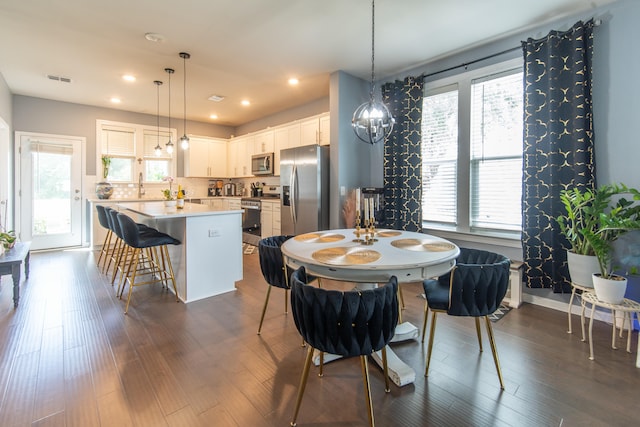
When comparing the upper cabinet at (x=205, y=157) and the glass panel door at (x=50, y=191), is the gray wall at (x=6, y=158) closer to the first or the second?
the glass panel door at (x=50, y=191)

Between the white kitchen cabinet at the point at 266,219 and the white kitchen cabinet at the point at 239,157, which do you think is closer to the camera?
the white kitchen cabinet at the point at 266,219

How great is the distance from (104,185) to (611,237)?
7.57 meters

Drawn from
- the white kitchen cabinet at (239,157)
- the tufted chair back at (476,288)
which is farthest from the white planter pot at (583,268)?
the white kitchen cabinet at (239,157)

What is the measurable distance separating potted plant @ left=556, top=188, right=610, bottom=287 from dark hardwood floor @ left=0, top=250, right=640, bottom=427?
53 cm

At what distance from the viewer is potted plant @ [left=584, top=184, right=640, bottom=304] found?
228cm

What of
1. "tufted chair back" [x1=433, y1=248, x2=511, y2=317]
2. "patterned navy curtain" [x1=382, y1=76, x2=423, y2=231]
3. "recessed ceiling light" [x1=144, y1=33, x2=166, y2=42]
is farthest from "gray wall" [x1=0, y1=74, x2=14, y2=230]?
"tufted chair back" [x1=433, y1=248, x2=511, y2=317]

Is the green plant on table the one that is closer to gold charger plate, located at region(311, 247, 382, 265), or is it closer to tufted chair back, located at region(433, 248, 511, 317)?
tufted chair back, located at region(433, 248, 511, 317)

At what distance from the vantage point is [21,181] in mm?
5496

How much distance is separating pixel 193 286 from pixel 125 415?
1.73m

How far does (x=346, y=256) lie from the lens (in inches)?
72.7

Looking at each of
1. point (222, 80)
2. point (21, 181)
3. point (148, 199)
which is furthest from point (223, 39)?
point (21, 181)

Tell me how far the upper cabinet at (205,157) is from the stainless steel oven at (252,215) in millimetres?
1520

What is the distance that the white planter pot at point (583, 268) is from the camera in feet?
8.31

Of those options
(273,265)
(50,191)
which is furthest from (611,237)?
(50,191)
